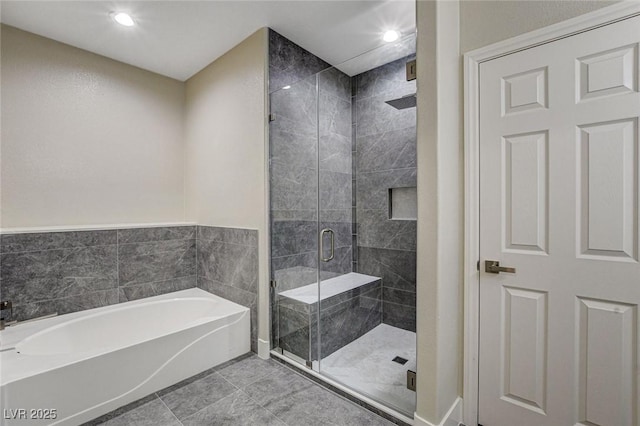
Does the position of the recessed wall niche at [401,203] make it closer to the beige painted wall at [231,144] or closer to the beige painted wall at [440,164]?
the beige painted wall at [440,164]

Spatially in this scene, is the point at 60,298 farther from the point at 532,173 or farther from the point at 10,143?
the point at 532,173

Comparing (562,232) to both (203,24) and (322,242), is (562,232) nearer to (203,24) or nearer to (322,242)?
(322,242)

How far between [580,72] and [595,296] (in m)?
1.06

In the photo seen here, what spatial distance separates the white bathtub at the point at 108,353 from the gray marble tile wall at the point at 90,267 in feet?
0.43

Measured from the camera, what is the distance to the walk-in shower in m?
2.38

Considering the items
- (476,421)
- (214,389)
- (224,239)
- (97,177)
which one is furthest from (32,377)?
(476,421)

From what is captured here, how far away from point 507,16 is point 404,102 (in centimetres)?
80

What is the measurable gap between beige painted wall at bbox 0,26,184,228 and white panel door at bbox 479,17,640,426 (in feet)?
10.2

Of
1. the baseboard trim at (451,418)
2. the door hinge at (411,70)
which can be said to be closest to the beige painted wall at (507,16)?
the door hinge at (411,70)

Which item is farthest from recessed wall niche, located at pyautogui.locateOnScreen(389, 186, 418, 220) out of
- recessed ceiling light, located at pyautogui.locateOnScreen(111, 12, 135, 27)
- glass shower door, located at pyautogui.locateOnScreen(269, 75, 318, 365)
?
recessed ceiling light, located at pyautogui.locateOnScreen(111, 12, 135, 27)

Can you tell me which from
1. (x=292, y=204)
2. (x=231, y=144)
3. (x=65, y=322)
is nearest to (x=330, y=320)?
(x=292, y=204)

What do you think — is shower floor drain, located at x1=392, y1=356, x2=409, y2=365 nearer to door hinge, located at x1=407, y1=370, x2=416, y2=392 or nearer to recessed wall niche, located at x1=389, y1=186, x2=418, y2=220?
door hinge, located at x1=407, y1=370, x2=416, y2=392

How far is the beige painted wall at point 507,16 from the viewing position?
1437 mm

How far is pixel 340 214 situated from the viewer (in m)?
2.95
